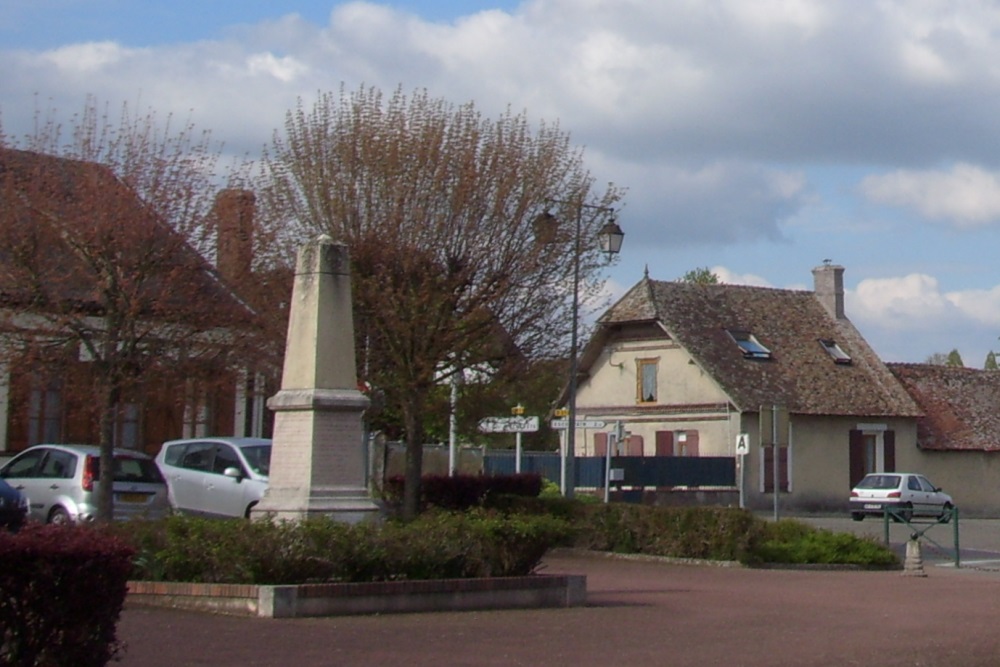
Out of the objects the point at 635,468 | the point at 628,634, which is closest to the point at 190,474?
the point at 628,634

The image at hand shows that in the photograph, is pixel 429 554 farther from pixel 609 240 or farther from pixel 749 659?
pixel 609 240

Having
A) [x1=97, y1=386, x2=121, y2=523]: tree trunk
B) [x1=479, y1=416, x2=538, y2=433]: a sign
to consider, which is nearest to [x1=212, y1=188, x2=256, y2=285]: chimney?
[x1=97, y1=386, x2=121, y2=523]: tree trunk

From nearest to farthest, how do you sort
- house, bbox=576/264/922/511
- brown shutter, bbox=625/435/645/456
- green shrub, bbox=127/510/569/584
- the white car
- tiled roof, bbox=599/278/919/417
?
1. green shrub, bbox=127/510/569/584
2. the white car
3. house, bbox=576/264/922/511
4. tiled roof, bbox=599/278/919/417
5. brown shutter, bbox=625/435/645/456

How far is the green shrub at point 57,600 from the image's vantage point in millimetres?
8250

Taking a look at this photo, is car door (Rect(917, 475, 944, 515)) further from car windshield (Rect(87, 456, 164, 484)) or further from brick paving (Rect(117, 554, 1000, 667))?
car windshield (Rect(87, 456, 164, 484))

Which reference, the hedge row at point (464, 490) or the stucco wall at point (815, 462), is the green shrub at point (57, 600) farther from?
the stucco wall at point (815, 462)

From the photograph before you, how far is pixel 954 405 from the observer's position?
54375mm

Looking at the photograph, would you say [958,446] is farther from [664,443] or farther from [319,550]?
[319,550]

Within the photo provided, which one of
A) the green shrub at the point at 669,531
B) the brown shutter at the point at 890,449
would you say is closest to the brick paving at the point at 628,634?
the green shrub at the point at 669,531

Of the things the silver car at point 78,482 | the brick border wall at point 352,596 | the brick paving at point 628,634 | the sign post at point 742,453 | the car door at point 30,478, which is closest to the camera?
the brick paving at point 628,634

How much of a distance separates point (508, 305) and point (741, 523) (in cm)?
518

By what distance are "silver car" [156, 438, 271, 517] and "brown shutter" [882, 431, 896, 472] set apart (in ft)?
103

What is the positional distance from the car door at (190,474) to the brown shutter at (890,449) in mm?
31720

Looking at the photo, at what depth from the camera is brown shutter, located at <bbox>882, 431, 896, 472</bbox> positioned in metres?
51.0
